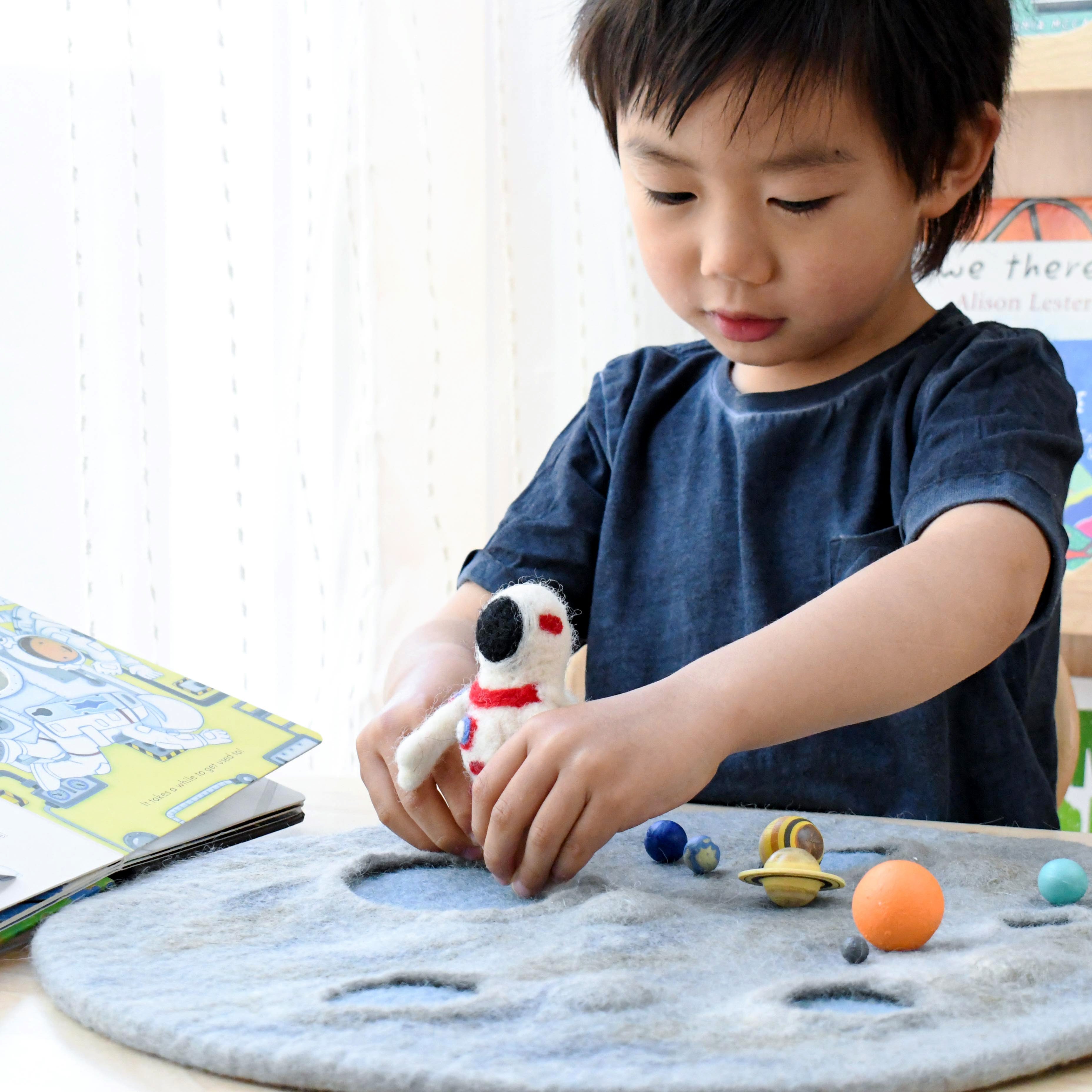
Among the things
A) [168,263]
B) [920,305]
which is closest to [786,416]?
[920,305]

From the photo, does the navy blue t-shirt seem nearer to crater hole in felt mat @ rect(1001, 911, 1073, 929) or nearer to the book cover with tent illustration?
crater hole in felt mat @ rect(1001, 911, 1073, 929)

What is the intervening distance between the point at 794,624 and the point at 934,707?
26cm

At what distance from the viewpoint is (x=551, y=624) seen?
1.60 feet

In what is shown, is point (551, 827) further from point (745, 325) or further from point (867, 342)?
point (867, 342)

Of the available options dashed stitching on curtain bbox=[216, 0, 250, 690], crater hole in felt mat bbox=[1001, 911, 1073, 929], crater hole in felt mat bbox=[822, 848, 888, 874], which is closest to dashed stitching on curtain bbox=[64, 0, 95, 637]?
dashed stitching on curtain bbox=[216, 0, 250, 690]

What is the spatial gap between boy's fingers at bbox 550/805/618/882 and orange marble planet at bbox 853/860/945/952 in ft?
0.33

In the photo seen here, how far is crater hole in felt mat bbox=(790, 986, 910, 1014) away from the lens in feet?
1.14

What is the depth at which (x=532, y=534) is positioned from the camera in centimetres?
88

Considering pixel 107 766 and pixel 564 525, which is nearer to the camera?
pixel 107 766

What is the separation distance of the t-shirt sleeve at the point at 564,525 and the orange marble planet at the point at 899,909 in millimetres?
440

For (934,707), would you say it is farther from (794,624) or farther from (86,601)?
(86,601)

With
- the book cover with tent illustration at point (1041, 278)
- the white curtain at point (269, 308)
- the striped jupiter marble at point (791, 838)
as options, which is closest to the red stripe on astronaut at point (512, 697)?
the striped jupiter marble at point (791, 838)

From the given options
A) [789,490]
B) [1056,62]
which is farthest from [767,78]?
[1056,62]

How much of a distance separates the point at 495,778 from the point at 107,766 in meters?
0.20
